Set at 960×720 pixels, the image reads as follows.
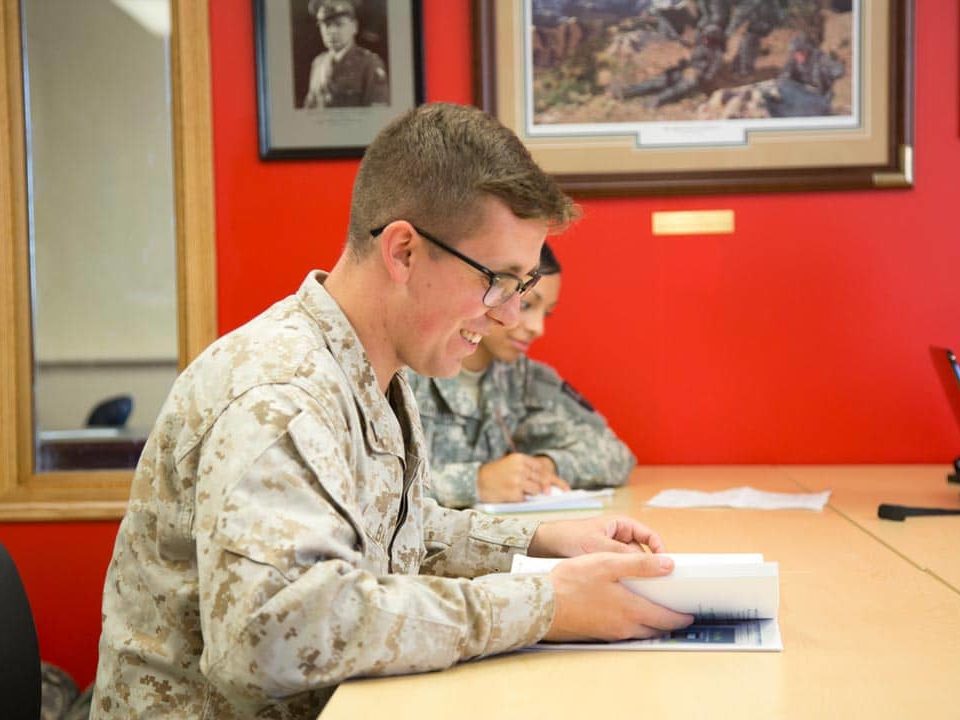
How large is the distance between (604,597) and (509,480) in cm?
108

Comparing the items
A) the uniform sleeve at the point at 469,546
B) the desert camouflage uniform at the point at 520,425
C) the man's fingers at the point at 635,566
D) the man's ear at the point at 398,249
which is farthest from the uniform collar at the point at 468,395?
the man's fingers at the point at 635,566

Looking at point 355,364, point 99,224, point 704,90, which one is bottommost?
point 355,364

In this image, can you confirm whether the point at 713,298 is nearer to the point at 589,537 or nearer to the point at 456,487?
the point at 456,487

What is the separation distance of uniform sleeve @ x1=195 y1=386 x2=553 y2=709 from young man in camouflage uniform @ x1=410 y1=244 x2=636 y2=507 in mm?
1177

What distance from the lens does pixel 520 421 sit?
270 cm

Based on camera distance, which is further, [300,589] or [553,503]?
[553,503]

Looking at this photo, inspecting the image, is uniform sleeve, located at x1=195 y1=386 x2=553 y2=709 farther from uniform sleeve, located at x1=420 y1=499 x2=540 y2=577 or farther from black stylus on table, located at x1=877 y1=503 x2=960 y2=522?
black stylus on table, located at x1=877 y1=503 x2=960 y2=522

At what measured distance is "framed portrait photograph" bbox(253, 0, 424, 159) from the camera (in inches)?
110

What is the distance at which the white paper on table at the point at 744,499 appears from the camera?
224 centimetres

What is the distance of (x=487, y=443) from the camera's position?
8.50 ft

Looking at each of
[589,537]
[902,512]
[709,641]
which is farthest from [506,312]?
[902,512]

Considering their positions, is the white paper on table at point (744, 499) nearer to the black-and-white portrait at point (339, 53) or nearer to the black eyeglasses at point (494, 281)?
the black eyeglasses at point (494, 281)

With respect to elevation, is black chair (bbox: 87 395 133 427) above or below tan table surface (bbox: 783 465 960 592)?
above

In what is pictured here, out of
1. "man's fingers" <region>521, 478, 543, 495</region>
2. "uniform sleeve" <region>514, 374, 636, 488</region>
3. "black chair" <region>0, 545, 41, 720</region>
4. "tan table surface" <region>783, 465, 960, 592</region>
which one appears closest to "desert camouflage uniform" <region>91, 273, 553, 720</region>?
"black chair" <region>0, 545, 41, 720</region>
